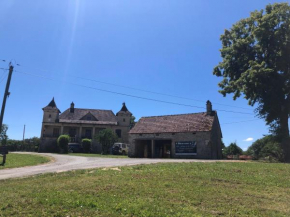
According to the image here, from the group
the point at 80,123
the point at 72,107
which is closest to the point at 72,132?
the point at 80,123

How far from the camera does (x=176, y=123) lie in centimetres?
3797

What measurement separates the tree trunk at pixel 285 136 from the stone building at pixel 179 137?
8.35 meters

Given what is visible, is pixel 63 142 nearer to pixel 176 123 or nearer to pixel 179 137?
pixel 176 123

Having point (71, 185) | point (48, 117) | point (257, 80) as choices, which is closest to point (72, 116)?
point (48, 117)

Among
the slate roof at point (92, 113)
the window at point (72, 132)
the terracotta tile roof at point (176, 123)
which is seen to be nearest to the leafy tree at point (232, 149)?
the terracotta tile roof at point (176, 123)

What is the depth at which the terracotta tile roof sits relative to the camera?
3512 centimetres

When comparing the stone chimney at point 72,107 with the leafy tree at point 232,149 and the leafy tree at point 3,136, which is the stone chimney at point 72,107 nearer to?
the leafy tree at point 3,136

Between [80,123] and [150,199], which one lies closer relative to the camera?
[150,199]

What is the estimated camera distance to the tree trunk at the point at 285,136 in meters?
27.5

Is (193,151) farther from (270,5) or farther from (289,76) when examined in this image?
(270,5)

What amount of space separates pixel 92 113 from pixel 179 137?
3033 centimetres

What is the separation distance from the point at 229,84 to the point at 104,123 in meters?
33.3

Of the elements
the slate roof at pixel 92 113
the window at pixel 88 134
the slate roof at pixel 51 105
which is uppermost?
the slate roof at pixel 51 105

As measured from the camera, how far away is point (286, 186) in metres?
10.1
